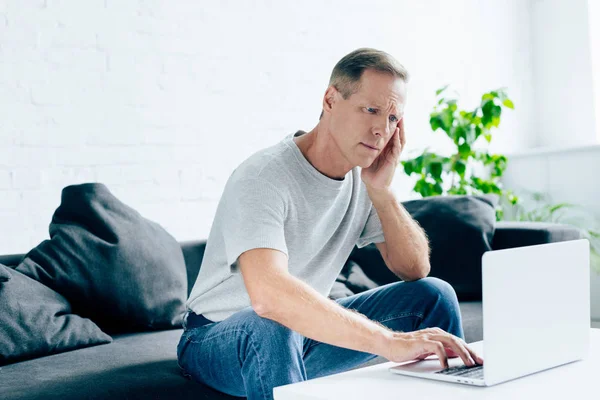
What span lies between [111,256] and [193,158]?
2.83 feet

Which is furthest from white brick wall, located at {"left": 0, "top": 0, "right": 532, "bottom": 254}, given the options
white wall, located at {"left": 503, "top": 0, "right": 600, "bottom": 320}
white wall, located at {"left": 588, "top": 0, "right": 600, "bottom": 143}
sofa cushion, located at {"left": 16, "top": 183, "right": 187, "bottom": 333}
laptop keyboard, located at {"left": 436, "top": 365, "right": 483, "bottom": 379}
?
laptop keyboard, located at {"left": 436, "top": 365, "right": 483, "bottom": 379}

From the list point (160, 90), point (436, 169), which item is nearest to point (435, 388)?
point (160, 90)

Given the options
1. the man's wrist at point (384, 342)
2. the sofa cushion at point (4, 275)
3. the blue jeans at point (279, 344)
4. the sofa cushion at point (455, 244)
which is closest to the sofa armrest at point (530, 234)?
the sofa cushion at point (455, 244)

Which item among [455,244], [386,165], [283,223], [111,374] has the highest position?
[386,165]

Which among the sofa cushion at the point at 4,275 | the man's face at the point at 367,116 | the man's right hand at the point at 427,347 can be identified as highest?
the man's face at the point at 367,116

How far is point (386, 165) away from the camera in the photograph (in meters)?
1.91

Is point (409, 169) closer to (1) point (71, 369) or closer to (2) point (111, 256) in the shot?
(2) point (111, 256)

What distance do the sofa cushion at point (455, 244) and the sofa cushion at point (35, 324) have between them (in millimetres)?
1176

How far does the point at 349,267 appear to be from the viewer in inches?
118

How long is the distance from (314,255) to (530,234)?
1.30 meters

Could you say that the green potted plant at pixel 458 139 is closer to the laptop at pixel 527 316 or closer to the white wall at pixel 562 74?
the white wall at pixel 562 74

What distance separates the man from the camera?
4.82 ft

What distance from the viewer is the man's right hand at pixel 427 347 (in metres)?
1.33

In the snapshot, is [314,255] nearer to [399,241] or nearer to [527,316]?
[399,241]
